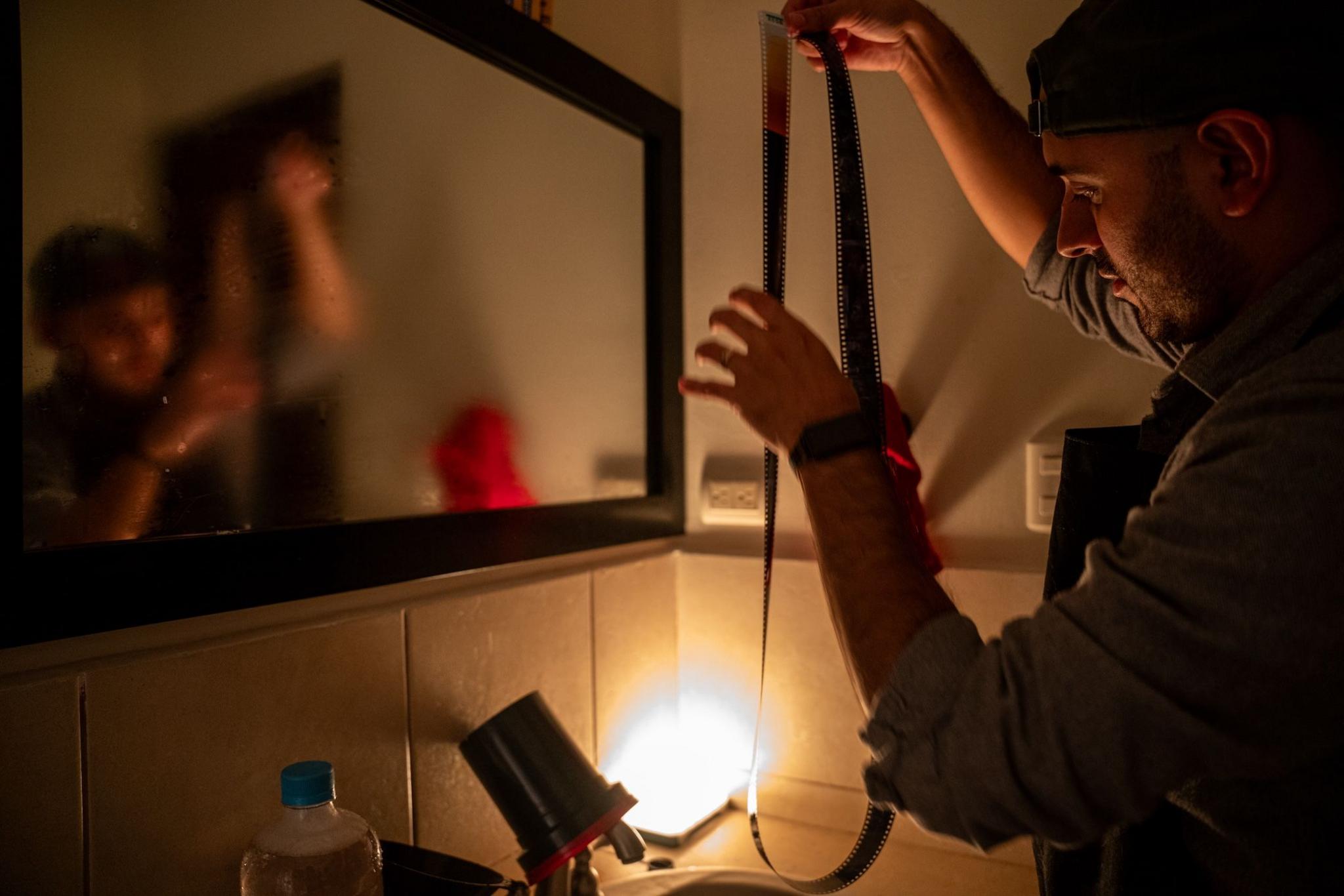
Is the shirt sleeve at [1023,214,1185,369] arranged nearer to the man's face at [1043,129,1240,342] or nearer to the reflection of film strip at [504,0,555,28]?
the man's face at [1043,129,1240,342]

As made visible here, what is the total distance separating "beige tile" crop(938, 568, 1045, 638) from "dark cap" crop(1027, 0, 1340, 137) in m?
0.61

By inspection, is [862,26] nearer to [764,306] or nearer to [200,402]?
[764,306]

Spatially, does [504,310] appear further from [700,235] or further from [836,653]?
[836,653]

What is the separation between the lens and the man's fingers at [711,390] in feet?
2.45

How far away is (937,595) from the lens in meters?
0.62

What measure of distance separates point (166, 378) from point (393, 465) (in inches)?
10.1

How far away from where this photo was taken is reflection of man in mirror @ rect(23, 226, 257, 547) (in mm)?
645

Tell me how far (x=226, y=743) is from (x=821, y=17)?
877 millimetres

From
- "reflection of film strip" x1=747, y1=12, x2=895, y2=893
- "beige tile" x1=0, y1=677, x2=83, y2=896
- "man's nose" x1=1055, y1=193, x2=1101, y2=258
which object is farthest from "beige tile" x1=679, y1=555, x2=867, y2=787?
"beige tile" x1=0, y1=677, x2=83, y2=896

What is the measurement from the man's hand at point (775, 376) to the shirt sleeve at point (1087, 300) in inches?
13.8

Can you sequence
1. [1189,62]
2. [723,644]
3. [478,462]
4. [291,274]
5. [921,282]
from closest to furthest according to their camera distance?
[1189,62] → [291,274] → [478,462] → [921,282] → [723,644]

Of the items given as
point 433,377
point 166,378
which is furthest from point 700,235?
point 166,378

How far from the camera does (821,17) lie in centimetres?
92

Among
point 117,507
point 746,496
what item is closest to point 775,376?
point 117,507
